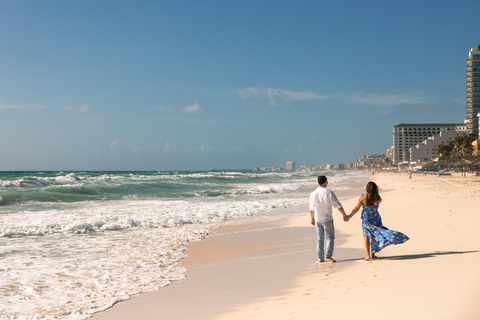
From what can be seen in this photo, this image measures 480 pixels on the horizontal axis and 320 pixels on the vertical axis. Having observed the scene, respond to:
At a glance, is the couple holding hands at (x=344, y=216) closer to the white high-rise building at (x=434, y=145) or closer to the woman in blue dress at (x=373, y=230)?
the woman in blue dress at (x=373, y=230)

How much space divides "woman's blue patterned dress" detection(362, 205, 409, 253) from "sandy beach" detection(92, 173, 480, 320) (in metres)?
0.32

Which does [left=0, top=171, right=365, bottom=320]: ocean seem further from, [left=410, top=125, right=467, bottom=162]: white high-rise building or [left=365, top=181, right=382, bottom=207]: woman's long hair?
[left=410, top=125, right=467, bottom=162]: white high-rise building

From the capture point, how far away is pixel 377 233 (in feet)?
24.2

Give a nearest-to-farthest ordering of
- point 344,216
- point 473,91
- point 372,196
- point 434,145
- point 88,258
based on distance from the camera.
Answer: point 372,196, point 344,216, point 88,258, point 473,91, point 434,145

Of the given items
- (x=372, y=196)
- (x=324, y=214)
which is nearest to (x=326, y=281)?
(x=324, y=214)

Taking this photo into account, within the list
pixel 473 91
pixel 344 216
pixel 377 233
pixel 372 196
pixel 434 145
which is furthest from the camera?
pixel 434 145

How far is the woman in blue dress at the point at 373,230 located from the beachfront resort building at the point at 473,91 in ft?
483

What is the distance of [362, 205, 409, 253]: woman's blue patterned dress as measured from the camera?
7.21 meters

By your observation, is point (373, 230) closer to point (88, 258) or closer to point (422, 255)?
point (422, 255)

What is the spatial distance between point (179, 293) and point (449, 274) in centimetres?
392

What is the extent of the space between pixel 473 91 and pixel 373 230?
152924mm

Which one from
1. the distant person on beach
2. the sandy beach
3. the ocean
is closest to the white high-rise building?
the ocean

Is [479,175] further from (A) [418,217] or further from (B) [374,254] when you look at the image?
(B) [374,254]

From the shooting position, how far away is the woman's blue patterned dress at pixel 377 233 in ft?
23.7
